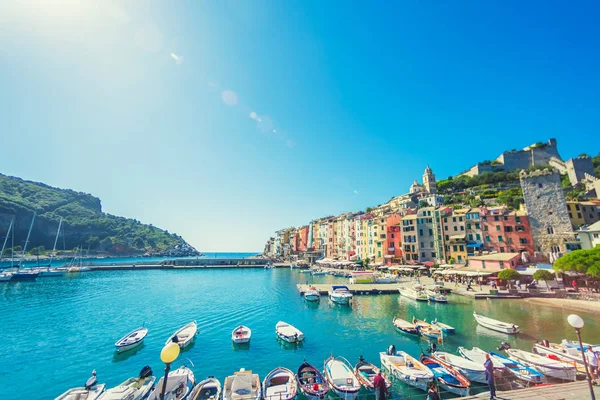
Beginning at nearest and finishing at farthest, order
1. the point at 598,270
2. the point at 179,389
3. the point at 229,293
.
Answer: the point at 179,389 < the point at 598,270 < the point at 229,293

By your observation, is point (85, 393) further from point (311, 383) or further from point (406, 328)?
point (406, 328)

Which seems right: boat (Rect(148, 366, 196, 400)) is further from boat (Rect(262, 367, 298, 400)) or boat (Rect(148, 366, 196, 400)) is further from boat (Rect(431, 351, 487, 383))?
boat (Rect(431, 351, 487, 383))

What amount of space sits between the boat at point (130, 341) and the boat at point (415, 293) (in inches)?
1321

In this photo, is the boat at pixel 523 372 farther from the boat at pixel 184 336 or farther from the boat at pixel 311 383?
the boat at pixel 184 336

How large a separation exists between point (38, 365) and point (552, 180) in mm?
74572

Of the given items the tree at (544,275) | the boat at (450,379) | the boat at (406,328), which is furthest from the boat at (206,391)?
the tree at (544,275)

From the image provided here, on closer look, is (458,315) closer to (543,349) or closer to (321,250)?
(543,349)

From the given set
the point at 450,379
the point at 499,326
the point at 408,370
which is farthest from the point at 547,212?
the point at 408,370

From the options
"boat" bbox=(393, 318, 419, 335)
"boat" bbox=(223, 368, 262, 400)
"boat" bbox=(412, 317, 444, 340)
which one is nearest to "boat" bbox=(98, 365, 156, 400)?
"boat" bbox=(223, 368, 262, 400)

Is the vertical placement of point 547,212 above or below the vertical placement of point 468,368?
above

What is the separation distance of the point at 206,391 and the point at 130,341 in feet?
39.5

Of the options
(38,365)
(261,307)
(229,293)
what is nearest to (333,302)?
(261,307)

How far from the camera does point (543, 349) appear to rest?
16281 millimetres

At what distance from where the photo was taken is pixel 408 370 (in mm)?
14227
